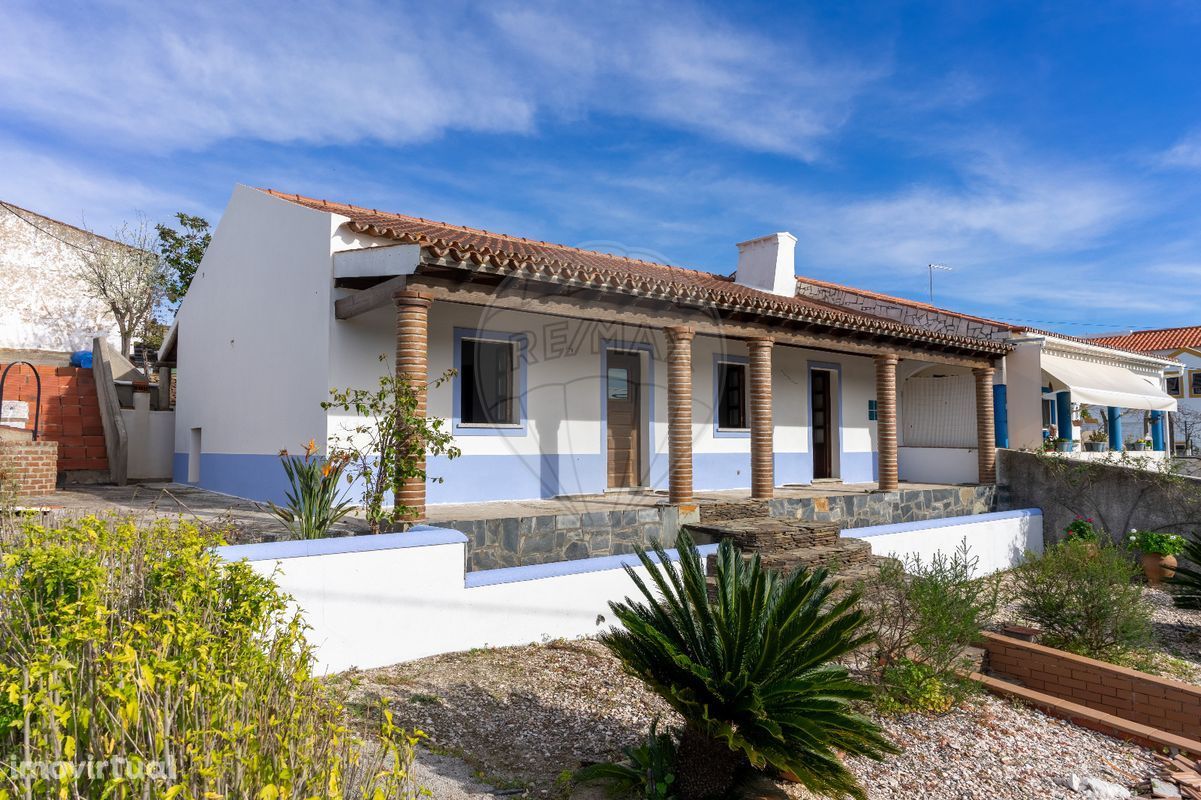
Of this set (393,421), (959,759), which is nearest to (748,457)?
(393,421)

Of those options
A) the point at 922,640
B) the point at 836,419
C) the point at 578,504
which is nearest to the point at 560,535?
the point at 578,504

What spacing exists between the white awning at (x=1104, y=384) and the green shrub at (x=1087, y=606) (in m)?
8.83

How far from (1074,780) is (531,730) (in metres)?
3.64

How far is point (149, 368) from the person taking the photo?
21125mm

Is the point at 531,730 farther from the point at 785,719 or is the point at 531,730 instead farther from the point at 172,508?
the point at 172,508

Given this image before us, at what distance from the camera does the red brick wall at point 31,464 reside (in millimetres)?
9531

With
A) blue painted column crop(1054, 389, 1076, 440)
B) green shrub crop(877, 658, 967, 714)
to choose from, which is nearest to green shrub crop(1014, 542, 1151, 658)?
green shrub crop(877, 658, 967, 714)

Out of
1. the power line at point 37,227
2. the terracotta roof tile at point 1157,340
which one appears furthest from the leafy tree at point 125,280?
the terracotta roof tile at point 1157,340

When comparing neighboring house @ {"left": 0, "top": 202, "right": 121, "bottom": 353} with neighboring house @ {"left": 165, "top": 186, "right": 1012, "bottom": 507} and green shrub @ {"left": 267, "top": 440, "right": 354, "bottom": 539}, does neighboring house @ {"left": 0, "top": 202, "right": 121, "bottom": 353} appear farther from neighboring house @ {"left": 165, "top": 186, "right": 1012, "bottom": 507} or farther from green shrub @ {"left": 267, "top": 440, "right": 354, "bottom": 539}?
green shrub @ {"left": 267, "top": 440, "right": 354, "bottom": 539}

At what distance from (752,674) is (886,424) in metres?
11.0

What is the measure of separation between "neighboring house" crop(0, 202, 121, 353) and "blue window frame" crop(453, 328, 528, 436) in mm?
19982

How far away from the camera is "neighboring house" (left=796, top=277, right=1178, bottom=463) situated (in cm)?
1600

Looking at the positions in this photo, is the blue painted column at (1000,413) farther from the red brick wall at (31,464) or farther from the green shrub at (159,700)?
the red brick wall at (31,464)

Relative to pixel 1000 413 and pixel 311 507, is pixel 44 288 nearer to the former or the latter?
pixel 311 507
